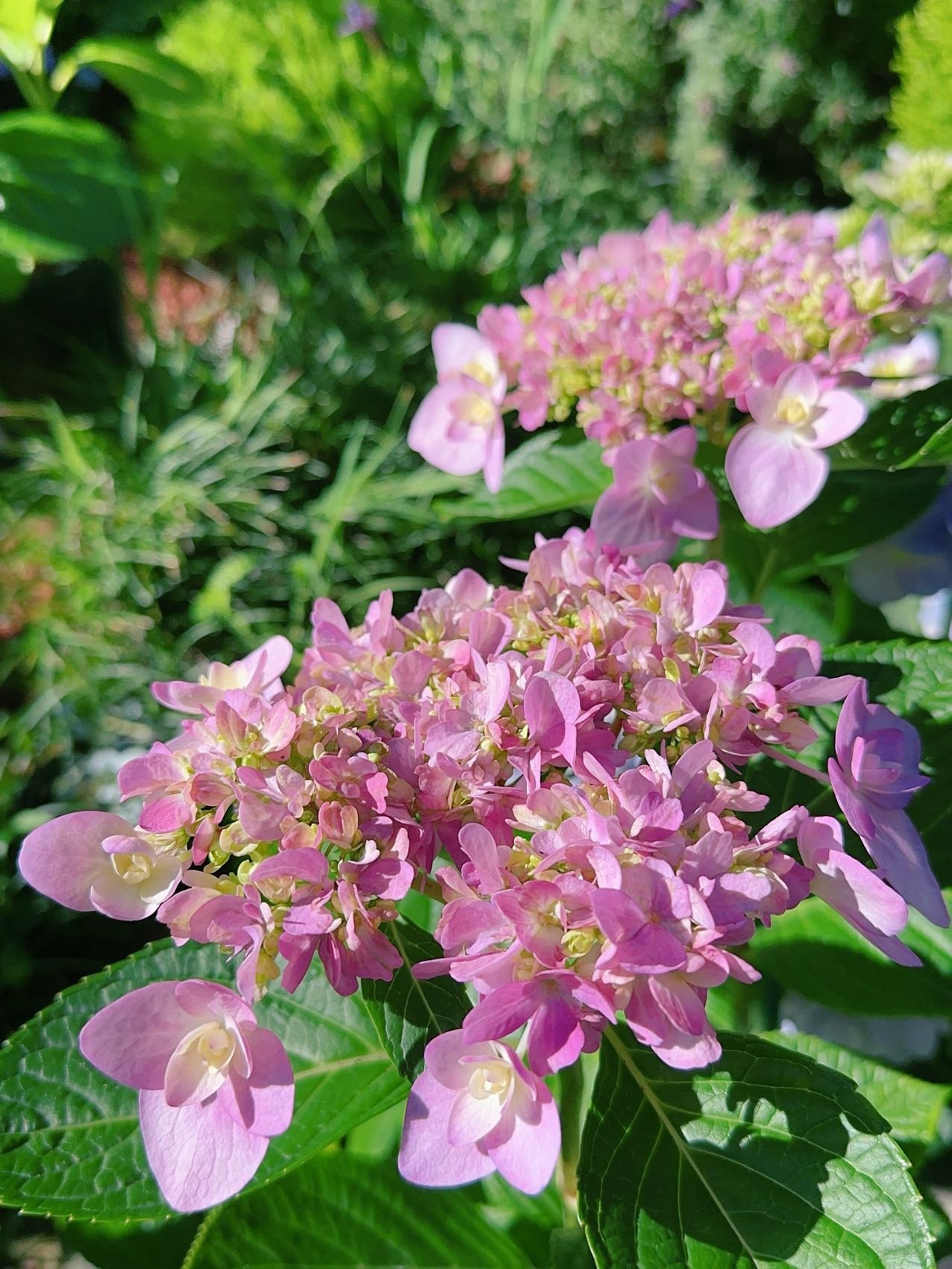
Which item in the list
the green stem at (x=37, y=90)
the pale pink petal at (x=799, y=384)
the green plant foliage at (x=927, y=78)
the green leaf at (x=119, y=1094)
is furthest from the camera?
the green plant foliage at (x=927, y=78)

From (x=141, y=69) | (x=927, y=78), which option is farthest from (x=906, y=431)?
(x=927, y=78)

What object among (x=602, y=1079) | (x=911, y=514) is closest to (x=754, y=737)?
(x=602, y=1079)

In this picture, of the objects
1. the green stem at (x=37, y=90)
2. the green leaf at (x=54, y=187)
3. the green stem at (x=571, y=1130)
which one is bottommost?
the green stem at (x=571, y=1130)

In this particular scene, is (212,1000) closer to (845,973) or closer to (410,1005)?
(410,1005)

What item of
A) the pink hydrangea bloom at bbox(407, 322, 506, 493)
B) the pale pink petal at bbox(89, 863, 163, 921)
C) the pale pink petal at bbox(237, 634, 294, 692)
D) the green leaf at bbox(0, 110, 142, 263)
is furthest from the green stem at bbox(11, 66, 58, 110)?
the pale pink petal at bbox(89, 863, 163, 921)

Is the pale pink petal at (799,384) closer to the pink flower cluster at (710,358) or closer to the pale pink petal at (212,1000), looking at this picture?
the pink flower cluster at (710,358)

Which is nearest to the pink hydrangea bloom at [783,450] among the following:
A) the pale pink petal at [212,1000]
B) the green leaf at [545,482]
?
the green leaf at [545,482]

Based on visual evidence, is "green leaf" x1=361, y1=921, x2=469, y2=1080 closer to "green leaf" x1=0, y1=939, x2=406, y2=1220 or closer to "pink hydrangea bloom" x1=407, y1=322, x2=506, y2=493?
"green leaf" x1=0, y1=939, x2=406, y2=1220

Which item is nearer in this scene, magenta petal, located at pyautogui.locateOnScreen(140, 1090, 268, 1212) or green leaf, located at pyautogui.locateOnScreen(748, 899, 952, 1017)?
magenta petal, located at pyautogui.locateOnScreen(140, 1090, 268, 1212)
